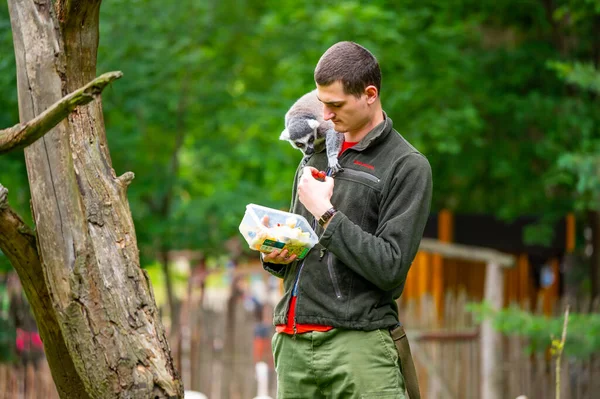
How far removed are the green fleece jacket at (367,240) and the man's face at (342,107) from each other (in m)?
0.08

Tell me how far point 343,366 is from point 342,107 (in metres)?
0.83

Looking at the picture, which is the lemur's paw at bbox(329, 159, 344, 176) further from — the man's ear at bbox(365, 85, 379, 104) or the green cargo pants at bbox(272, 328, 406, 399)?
the green cargo pants at bbox(272, 328, 406, 399)

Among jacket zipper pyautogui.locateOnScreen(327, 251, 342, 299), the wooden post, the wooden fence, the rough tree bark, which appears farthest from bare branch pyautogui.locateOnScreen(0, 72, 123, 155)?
the wooden fence

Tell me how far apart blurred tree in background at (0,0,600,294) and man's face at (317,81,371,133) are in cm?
513

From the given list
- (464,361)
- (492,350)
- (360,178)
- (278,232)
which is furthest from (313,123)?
(464,361)

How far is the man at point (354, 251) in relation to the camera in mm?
2564

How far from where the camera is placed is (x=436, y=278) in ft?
31.5

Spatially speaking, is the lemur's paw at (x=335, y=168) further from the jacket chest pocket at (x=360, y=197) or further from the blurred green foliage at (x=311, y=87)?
the blurred green foliage at (x=311, y=87)

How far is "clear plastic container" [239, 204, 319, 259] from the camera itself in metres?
2.64

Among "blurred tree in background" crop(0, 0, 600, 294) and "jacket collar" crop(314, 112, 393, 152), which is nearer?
"jacket collar" crop(314, 112, 393, 152)

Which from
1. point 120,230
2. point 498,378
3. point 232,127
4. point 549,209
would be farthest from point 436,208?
point 120,230

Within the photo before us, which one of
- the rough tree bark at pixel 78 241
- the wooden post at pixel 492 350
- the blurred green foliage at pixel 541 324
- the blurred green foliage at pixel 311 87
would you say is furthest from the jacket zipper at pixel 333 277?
the blurred green foliage at pixel 311 87

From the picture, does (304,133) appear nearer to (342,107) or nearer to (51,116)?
(342,107)

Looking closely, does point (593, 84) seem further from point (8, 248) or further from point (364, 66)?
point (8, 248)
